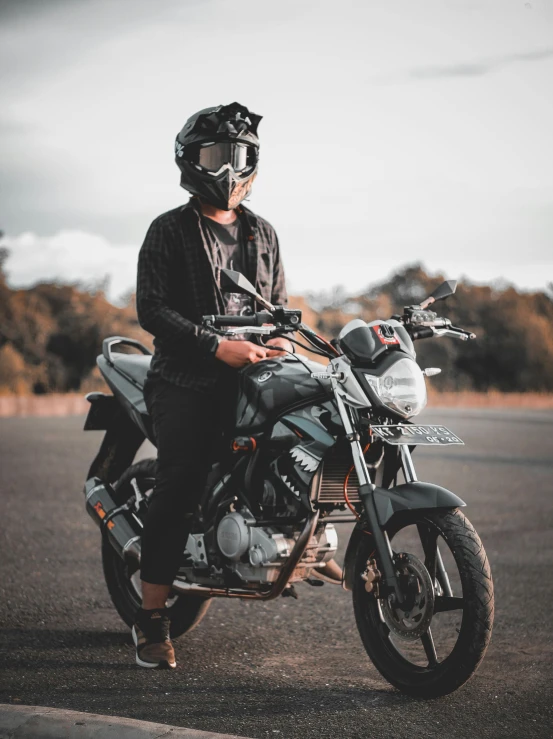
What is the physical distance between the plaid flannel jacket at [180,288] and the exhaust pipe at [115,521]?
34.2 inches

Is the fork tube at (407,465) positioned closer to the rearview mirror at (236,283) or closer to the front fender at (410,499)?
the front fender at (410,499)

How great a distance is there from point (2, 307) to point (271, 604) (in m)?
31.3

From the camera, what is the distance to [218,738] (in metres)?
3.59

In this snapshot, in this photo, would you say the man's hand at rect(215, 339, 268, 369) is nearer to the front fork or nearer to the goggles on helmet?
the front fork

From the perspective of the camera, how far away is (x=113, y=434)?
5.84 m

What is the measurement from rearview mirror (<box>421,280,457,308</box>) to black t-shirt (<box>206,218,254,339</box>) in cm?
86

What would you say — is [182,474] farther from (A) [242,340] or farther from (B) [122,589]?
(B) [122,589]

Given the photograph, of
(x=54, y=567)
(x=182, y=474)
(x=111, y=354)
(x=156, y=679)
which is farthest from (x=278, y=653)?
(x=54, y=567)

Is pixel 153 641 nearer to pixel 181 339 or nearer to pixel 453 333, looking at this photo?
pixel 181 339

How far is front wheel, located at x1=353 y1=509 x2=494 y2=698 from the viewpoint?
13.4ft

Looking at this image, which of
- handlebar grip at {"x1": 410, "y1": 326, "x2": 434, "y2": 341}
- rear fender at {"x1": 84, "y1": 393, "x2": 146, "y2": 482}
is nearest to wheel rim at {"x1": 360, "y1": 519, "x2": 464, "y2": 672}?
handlebar grip at {"x1": 410, "y1": 326, "x2": 434, "y2": 341}

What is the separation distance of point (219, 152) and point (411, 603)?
2259 millimetres

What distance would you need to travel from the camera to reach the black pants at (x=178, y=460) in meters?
4.86

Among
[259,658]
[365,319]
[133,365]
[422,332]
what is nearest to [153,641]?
[259,658]
